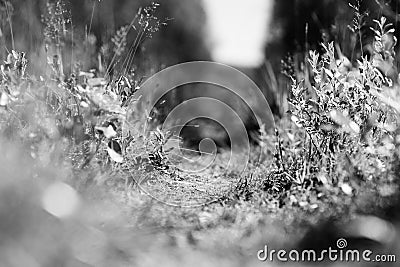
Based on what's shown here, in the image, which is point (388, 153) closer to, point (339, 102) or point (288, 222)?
point (339, 102)

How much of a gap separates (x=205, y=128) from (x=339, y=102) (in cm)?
219

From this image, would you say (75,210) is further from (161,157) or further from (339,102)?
(339,102)

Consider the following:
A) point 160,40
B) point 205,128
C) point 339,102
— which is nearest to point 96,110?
point 339,102

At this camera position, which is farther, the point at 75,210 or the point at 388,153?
the point at 388,153

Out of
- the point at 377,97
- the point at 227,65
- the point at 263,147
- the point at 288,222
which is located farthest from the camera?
the point at 227,65

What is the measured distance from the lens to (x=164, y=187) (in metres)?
2.18

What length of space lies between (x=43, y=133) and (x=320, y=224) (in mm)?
947

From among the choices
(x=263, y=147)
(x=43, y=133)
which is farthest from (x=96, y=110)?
(x=263, y=147)

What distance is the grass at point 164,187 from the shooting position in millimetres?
1429

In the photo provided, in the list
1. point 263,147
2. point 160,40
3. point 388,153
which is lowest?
point 388,153

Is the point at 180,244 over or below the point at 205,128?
below

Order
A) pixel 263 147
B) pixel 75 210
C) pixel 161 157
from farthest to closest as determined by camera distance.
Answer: pixel 263 147 → pixel 161 157 → pixel 75 210

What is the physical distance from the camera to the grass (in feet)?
4.69

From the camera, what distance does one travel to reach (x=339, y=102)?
206cm
